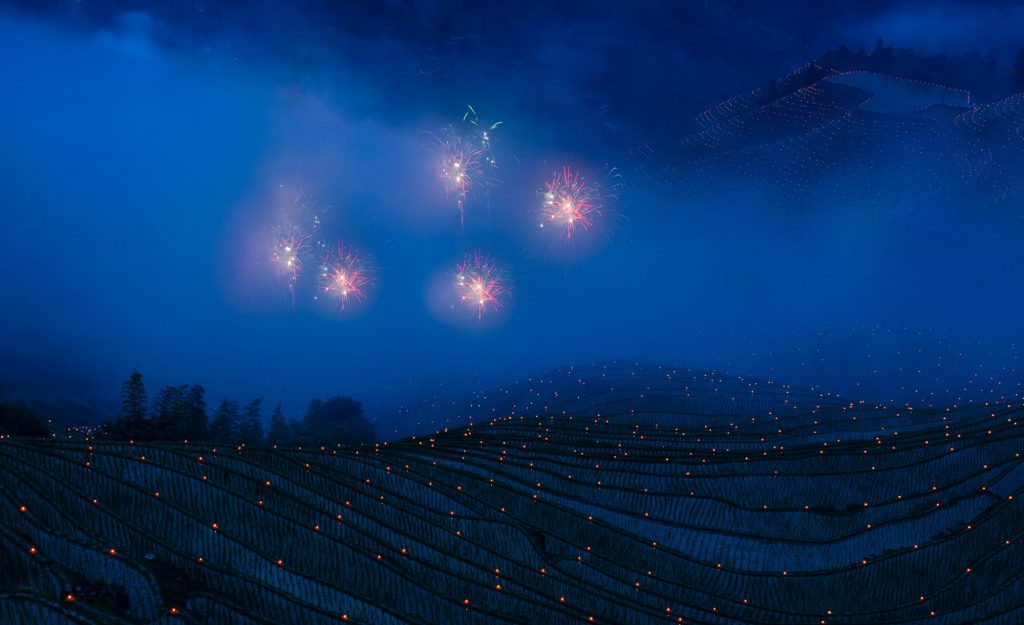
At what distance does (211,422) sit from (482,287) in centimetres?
11423

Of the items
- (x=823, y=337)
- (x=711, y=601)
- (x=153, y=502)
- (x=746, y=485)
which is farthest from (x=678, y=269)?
(x=153, y=502)

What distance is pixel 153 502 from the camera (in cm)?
2481

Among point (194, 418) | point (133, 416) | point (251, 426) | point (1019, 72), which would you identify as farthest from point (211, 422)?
point (1019, 72)

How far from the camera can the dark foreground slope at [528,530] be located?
2170 cm

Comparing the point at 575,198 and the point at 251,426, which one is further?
the point at 575,198

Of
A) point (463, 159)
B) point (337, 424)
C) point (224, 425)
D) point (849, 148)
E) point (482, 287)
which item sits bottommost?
point (224, 425)

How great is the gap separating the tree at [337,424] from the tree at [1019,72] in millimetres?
127014

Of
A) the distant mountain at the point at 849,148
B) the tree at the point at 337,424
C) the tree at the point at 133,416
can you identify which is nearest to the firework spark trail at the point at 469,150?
the distant mountain at the point at 849,148

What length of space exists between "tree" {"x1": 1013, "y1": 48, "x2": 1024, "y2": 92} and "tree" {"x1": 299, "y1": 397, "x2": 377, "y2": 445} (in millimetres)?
127014

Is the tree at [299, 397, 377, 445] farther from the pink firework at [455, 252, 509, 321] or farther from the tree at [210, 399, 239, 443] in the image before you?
the pink firework at [455, 252, 509, 321]

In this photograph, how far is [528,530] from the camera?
104 ft

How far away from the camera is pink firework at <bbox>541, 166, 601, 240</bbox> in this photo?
16362cm

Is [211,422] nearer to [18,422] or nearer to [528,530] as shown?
[18,422]

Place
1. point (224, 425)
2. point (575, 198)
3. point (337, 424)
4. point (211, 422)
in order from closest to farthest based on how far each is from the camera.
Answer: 1. point (224, 425)
2. point (211, 422)
3. point (337, 424)
4. point (575, 198)
